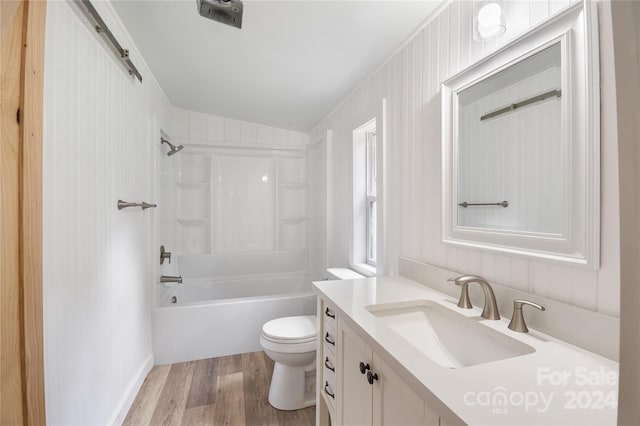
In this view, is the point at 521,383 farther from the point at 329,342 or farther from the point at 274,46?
the point at 274,46

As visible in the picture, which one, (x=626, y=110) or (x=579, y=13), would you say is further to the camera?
(x=579, y=13)

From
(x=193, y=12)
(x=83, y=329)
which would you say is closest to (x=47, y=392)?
(x=83, y=329)

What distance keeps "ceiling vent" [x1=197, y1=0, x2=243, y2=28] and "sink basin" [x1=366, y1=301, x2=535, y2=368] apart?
4.63ft

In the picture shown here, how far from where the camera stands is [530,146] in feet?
3.12

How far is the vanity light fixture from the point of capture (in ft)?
3.28

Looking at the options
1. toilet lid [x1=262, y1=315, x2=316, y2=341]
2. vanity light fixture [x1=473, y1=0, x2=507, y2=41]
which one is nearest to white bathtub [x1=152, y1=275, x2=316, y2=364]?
toilet lid [x1=262, y1=315, x2=316, y2=341]

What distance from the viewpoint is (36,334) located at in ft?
2.84

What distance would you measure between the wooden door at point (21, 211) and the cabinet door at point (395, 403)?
39.5 inches

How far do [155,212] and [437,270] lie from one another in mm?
2160

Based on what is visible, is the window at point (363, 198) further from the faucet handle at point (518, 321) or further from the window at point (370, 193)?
the faucet handle at point (518, 321)

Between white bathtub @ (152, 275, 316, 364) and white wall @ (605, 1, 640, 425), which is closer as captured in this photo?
white wall @ (605, 1, 640, 425)

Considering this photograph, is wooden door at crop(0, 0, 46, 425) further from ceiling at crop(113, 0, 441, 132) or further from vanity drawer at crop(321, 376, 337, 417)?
vanity drawer at crop(321, 376, 337, 417)

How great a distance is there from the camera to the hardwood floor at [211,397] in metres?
1.66

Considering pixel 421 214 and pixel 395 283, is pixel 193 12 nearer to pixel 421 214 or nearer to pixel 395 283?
pixel 421 214
